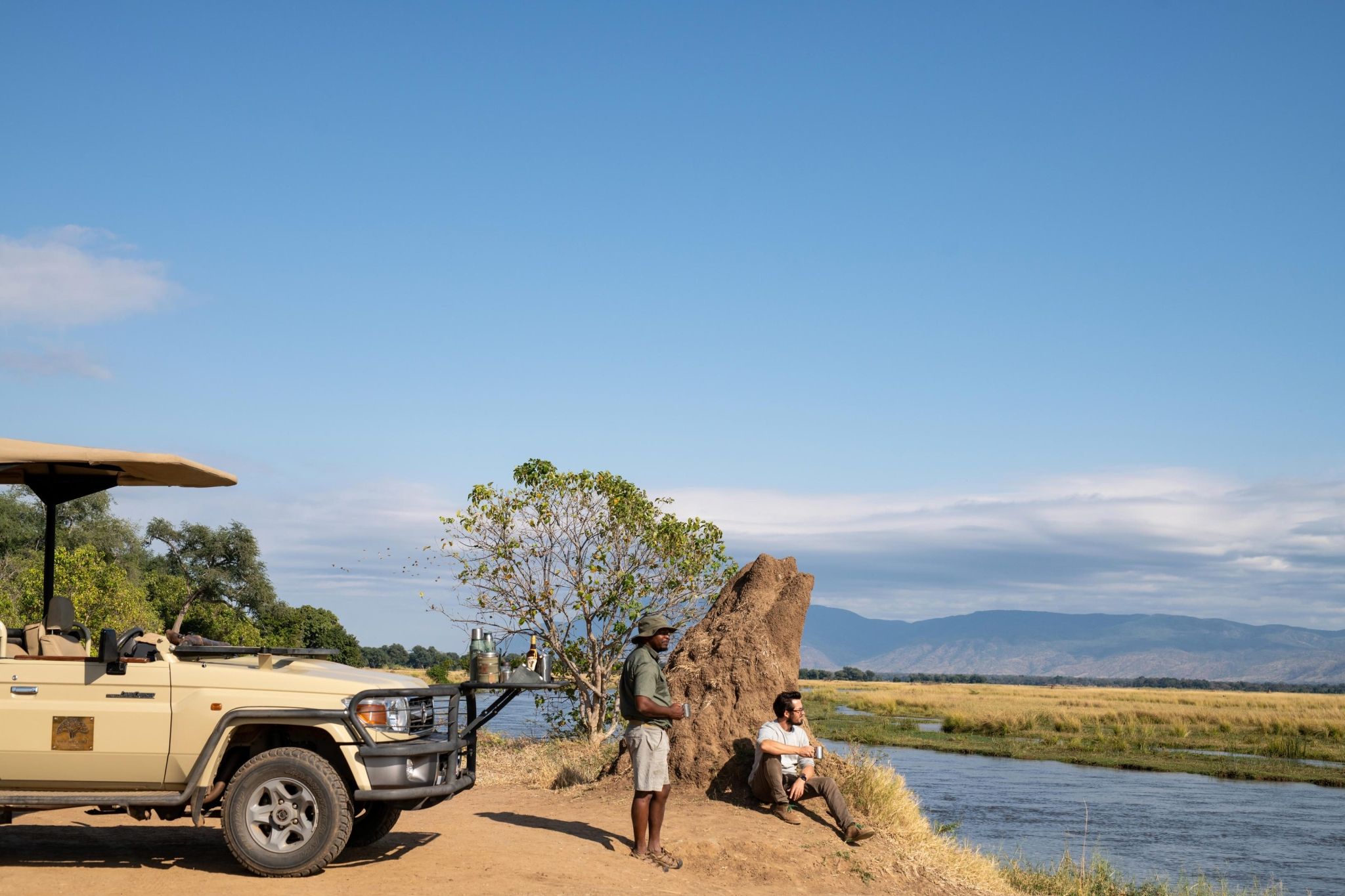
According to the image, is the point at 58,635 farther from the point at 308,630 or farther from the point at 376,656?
the point at 376,656

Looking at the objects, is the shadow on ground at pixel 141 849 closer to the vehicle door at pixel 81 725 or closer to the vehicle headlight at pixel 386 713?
the vehicle door at pixel 81 725

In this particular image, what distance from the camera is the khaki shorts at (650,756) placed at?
9.64 meters

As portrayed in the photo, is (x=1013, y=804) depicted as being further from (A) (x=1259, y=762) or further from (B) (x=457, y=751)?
(B) (x=457, y=751)

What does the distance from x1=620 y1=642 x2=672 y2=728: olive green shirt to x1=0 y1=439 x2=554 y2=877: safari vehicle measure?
1.75 metres

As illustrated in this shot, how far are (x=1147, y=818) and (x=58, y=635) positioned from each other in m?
22.5

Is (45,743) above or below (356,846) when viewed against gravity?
above

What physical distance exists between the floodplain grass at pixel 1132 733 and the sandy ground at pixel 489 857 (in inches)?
1042

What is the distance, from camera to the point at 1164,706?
6216cm

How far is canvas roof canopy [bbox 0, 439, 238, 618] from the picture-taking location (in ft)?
31.6

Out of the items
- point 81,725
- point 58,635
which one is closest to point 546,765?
point 58,635

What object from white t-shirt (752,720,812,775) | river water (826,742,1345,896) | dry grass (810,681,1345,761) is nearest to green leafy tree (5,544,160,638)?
river water (826,742,1345,896)

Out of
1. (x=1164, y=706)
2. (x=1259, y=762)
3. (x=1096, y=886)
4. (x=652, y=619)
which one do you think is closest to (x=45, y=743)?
(x=652, y=619)

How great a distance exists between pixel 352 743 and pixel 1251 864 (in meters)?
17.6

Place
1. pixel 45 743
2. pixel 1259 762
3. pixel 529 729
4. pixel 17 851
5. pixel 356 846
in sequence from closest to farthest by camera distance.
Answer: pixel 45 743 < pixel 17 851 < pixel 356 846 < pixel 529 729 < pixel 1259 762
